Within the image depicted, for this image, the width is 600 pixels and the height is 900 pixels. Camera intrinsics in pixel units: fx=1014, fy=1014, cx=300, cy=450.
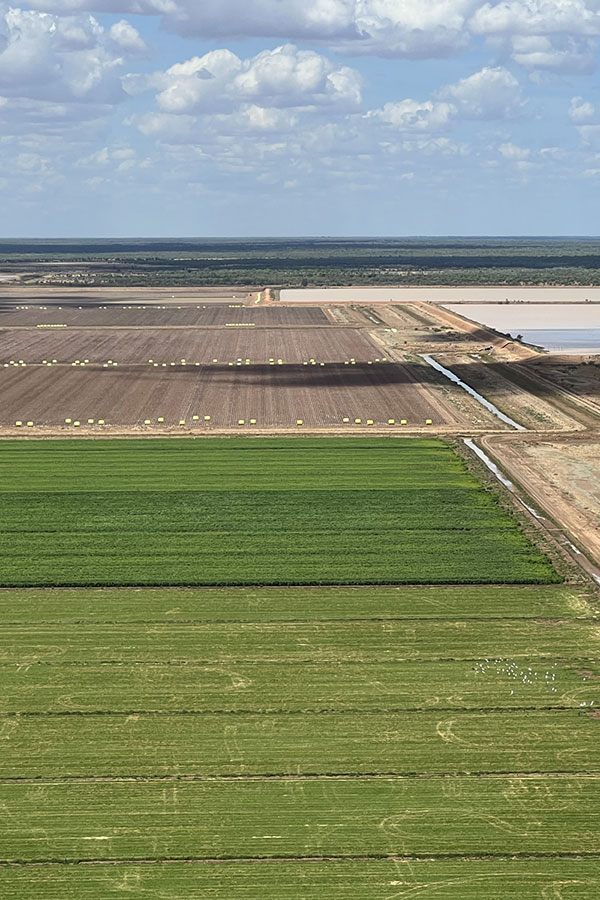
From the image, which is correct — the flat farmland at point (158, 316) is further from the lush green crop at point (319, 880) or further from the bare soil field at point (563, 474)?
the lush green crop at point (319, 880)

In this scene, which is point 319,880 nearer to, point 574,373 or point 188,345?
point 574,373

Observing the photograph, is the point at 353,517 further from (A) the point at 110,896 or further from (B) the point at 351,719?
(A) the point at 110,896

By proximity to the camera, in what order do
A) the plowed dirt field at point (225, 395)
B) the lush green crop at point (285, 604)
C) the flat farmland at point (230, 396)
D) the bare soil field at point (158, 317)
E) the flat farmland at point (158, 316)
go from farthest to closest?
the flat farmland at point (158, 316) → the bare soil field at point (158, 317) → the plowed dirt field at point (225, 395) → the flat farmland at point (230, 396) → the lush green crop at point (285, 604)

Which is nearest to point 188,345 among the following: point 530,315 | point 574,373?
point 574,373

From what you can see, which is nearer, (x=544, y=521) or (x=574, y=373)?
(x=544, y=521)

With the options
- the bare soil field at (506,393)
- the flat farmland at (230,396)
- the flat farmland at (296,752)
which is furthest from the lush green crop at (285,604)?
the bare soil field at (506,393)

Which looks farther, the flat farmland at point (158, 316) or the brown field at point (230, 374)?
the flat farmland at point (158, 316)

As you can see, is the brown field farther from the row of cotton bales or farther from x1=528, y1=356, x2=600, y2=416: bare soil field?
x1=528, y1=356, x2=600, y2=416: bare soil field
